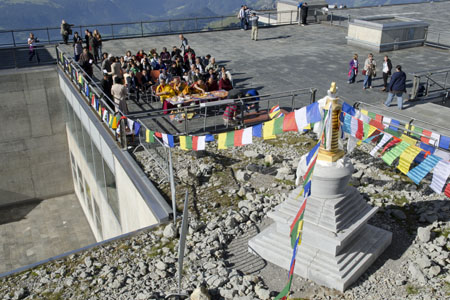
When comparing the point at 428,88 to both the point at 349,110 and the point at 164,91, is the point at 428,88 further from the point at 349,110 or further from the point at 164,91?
the point at 164,91

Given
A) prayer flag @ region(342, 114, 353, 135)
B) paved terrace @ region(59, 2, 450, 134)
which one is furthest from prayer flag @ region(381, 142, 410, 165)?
paved terrace @ region(59, 2, 450, 134)

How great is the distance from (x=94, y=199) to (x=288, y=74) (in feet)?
32.4

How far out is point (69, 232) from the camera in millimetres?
21453

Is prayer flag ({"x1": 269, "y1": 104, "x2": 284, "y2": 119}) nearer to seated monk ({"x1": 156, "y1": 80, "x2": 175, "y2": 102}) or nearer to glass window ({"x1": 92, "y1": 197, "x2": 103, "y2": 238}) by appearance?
seated monk ({"x1": 156, "y1": 80, "x2": 175, "y2": 102})

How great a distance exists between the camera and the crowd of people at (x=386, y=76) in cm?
1443

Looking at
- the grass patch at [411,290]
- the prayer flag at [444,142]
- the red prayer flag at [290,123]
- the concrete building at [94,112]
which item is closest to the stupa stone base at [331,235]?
the grass patch at [411,290]

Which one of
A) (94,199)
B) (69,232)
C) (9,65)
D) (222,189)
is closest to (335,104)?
(222,189)

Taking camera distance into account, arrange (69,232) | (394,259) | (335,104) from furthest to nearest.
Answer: (69,232) < (394,259) < (335,104)

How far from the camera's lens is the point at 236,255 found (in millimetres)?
8227

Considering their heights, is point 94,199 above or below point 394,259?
below

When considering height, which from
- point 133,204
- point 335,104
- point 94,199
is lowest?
point 94,199

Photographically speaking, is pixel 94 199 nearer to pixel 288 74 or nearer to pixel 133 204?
pixel 133 204

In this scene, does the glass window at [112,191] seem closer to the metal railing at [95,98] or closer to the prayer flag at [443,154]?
the metal railing at [95,98]

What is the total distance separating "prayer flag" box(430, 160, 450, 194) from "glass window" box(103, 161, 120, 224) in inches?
360
